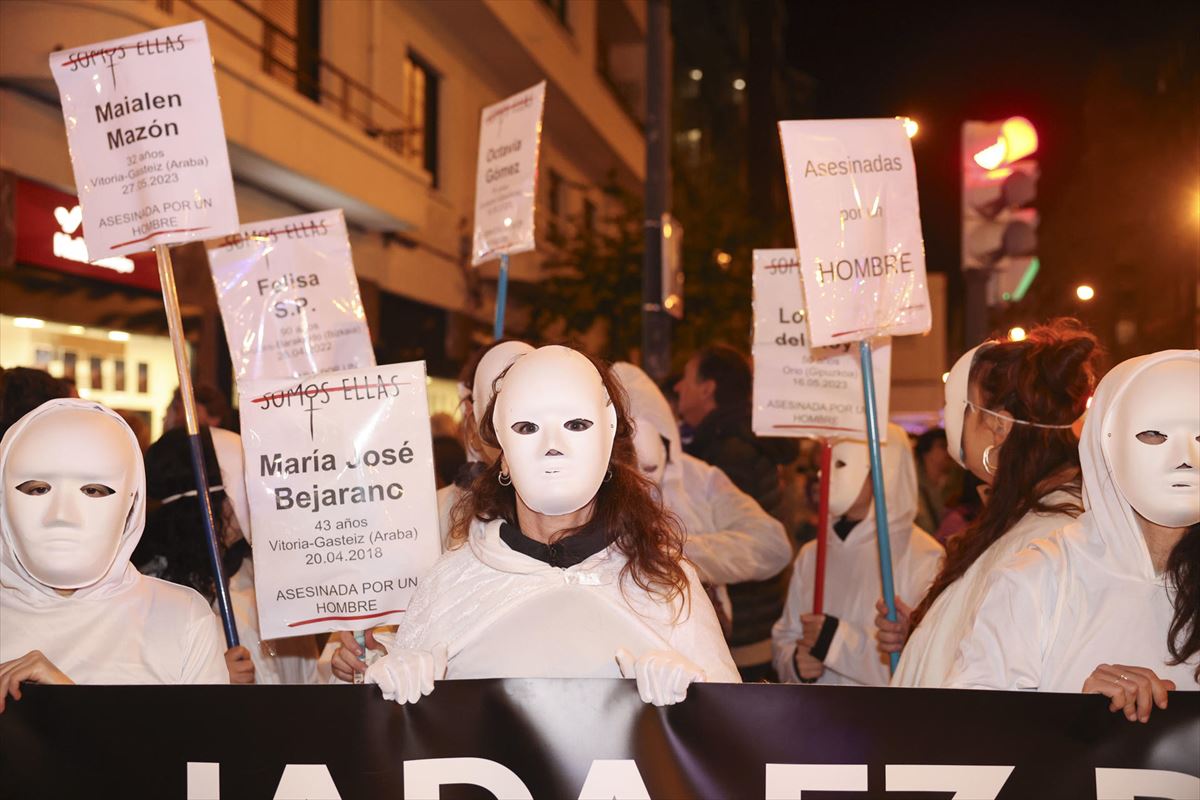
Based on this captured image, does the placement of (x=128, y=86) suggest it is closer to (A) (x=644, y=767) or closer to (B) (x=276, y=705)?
(B) (x=276, y=705)

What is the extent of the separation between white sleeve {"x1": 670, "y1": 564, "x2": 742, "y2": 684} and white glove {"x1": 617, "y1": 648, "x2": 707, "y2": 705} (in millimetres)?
213

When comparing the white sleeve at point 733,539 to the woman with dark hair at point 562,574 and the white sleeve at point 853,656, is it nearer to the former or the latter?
the white sleeve at point 853,656

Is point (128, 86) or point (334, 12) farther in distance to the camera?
point (334, 12)

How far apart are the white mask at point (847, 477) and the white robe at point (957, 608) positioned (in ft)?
5.63

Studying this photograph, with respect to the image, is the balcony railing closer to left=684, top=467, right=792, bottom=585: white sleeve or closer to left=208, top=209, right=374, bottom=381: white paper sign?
left=208, top=209, right=374, bottom=381: white paper sign

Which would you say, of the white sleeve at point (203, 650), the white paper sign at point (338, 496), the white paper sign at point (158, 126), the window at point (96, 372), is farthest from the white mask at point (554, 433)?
the window at point (96, 372)

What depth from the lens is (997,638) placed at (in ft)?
10.4

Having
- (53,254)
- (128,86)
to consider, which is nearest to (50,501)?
(128,86)

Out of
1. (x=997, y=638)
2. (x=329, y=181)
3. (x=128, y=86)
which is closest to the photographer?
(x=997, y=638)

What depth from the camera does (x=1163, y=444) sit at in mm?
2971

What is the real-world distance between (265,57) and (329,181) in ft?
4.00

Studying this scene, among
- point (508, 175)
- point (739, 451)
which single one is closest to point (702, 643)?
point (739, 451)

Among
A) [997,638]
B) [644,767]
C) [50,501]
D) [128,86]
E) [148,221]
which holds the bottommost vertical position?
[644,767]

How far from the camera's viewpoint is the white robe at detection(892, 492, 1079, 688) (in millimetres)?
3545
